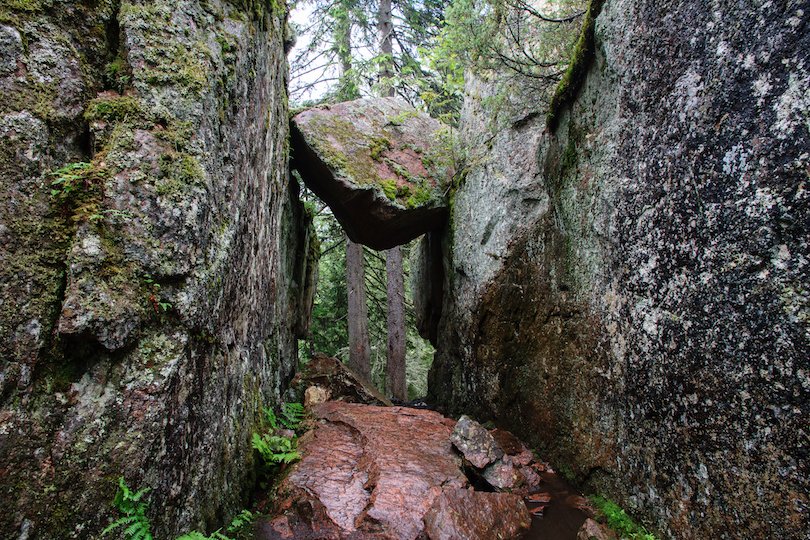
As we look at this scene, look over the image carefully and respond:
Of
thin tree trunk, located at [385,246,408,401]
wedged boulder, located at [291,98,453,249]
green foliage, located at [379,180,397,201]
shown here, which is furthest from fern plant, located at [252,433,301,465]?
thin tree trunk, located at [385,246,408,401]

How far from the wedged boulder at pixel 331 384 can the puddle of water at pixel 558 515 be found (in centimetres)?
395

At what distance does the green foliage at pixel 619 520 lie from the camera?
368 centimetres

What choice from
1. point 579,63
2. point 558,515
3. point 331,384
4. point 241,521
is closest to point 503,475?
point 558,515

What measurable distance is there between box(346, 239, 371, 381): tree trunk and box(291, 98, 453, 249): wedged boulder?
2684 millimetres

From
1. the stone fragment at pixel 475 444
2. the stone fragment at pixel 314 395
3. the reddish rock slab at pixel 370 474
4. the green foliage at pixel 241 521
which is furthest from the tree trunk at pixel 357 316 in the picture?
the green foliage at pixel 241 521

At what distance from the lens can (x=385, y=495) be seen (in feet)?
13.6

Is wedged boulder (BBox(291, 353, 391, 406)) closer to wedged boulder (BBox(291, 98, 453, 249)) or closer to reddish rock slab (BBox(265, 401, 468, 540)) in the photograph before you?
reddish rock slab (BBox(265, 401, 468, 540))

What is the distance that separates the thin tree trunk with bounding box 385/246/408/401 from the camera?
12273mm

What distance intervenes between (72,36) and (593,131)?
16.2 feet

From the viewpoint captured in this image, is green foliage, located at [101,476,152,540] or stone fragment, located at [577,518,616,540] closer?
green foliage, located at [101,476,152,540]

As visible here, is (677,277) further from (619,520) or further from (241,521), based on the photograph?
(241,521)

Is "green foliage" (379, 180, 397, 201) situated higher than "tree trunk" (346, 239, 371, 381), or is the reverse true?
"green foliage" (379, 180, 397, 201)

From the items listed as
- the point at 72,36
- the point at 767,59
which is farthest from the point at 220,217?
the point at 767,59

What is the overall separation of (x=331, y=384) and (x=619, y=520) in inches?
203
